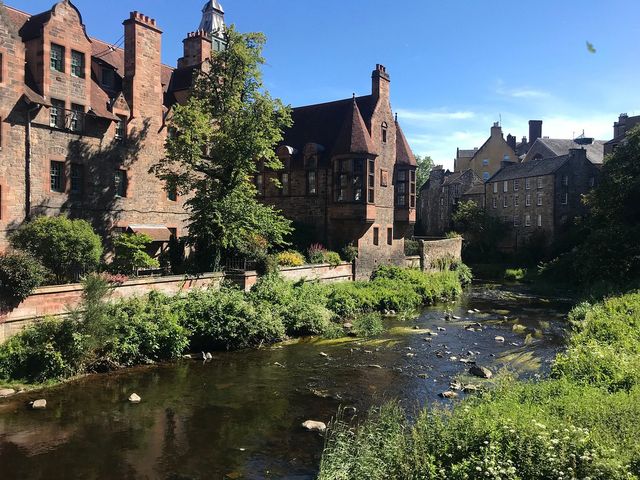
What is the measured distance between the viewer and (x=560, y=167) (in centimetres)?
5409

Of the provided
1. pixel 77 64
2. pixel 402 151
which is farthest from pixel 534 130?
pixel 77 64

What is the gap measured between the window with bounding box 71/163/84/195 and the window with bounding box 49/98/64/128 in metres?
2.05

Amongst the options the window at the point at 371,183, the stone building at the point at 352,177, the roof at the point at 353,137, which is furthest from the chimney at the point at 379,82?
the window at the point at 371,183

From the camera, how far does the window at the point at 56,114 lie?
938 inches

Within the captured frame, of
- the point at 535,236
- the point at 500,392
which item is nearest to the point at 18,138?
the point at 500,392

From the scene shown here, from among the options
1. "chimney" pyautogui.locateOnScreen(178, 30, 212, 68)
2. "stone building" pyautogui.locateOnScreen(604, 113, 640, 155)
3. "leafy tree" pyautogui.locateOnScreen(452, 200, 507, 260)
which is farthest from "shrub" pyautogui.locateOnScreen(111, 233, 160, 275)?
"stone building" pyautogui.locateOnScreen(604, 113, 640, 155)

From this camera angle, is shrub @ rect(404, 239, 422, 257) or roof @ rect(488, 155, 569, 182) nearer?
shrub @ rect(404, 239, 422, 257)

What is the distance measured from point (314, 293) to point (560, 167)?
1582 inches

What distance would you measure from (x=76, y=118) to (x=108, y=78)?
4675 mm

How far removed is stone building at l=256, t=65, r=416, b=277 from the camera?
106 feet

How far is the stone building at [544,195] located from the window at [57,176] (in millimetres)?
47795

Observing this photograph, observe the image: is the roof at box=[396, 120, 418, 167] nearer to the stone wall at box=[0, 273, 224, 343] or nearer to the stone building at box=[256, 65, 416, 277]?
the stone building at box=[256, 65, 416, 277]

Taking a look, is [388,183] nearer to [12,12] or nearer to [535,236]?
[12,12]

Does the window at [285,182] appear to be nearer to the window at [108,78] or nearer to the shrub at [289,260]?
the shrub at [289,260]
